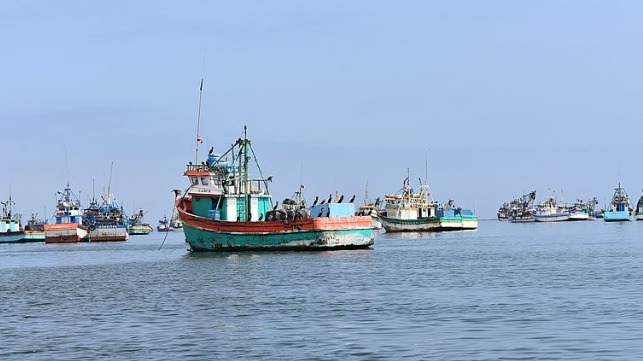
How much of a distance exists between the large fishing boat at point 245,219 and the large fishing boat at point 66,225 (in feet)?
190

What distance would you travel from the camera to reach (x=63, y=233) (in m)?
126

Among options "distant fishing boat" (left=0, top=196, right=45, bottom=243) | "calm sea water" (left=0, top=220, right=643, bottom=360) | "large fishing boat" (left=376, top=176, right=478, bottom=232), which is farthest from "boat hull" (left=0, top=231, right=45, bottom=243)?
"calm sea water" (left=0, top=220, right=643, bottom=360)

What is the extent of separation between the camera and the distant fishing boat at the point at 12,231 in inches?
5655

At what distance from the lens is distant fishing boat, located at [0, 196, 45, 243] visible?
471ft

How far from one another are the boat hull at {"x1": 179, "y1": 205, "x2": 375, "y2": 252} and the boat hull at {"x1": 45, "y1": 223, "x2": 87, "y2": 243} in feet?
199

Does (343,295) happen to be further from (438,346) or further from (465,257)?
(465,257)

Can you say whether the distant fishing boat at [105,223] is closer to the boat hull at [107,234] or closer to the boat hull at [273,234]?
the boat hull at [107,234]

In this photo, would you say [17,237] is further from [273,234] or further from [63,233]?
[273,234]

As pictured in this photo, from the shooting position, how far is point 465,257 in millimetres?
68062

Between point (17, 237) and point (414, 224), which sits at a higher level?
point (414, 224)

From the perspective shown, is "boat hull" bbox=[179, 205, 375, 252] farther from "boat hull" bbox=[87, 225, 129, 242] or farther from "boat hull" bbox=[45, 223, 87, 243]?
"boat hull" bbox=[87, 225, 129, 242]

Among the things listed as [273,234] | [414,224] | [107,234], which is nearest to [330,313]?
[273,234]

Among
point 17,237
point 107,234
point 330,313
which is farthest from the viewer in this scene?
point 17,237

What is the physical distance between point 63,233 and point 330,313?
3942 inches
